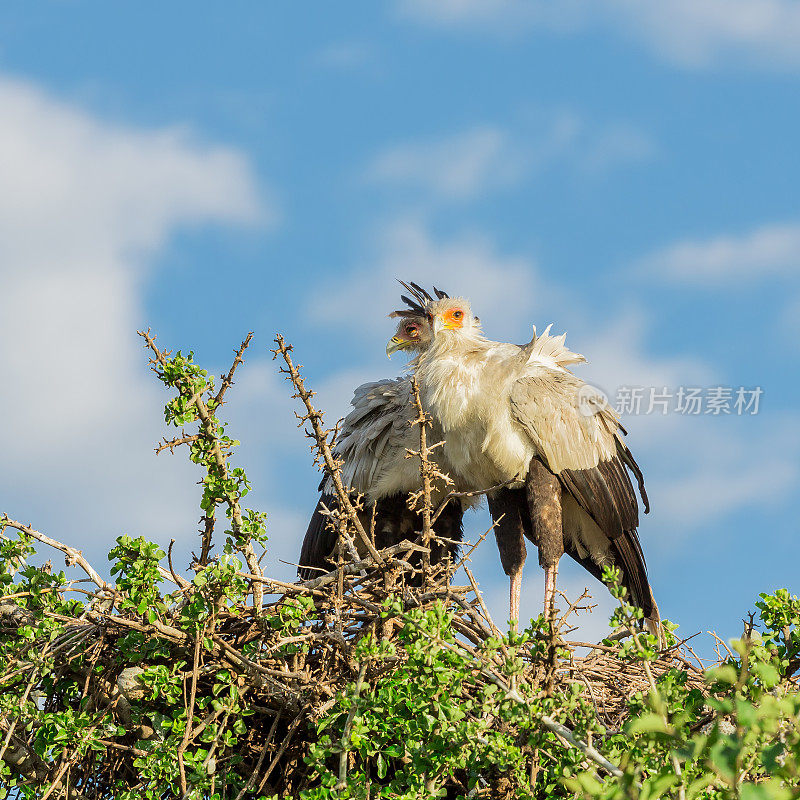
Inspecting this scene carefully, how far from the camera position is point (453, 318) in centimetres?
675

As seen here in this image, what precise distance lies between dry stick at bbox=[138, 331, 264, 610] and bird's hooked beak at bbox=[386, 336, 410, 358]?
2.86 m

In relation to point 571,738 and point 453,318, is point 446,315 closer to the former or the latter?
point 453,318

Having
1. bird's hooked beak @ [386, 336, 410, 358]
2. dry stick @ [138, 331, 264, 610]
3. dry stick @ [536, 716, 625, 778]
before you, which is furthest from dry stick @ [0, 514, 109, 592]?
bird's hooked beak @ [386, 336, 410, 358]

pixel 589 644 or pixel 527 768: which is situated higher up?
pixel 589 644

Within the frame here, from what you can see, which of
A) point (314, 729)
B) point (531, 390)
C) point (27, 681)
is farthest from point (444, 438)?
point (27, 681)

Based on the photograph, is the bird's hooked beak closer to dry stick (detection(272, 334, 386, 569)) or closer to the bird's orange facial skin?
the bird's orange facial skin

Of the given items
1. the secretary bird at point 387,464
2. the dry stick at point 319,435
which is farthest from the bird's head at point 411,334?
the dry stick at point 319,435

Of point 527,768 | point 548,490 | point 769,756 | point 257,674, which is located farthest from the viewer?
point 548,490

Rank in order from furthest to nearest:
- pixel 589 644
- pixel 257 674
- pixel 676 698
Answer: pixel 589 644
pixel 257 674
pixel 676 698

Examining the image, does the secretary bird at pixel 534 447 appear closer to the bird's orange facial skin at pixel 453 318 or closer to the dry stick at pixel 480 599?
the bird's orange facial skin at pixel 453 318

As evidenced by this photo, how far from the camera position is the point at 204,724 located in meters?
3.77

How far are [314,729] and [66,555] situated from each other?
4.08 ft

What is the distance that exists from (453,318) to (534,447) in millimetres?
1105

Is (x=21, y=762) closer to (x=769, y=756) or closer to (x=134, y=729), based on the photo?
(x=134, y=729)
